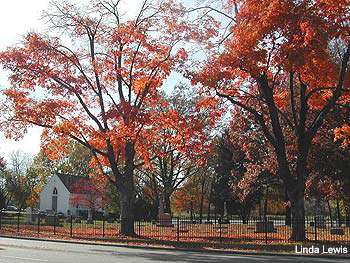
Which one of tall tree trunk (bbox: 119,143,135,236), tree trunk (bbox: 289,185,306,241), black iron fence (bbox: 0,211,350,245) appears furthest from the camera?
tall tree trunk (bbox: 119,143,135,236)

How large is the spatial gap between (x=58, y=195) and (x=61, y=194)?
2.72 feet

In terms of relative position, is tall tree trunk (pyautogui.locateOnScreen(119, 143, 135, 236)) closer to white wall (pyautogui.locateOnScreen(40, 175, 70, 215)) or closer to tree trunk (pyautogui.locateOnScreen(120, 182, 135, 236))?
tree trunk (pyautogui.locateOnScreen(120, 182, 135, 236))

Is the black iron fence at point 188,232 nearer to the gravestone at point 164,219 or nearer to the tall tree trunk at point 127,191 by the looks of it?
the gravestone at point 164,219

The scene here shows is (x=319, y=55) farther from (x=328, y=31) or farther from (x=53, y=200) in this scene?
(x=53, y=200)

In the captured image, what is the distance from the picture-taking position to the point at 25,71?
28.2 m

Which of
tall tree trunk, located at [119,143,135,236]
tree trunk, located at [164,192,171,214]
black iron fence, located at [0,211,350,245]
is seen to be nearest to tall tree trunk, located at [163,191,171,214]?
tree trunk, located at [164,192,171,214]

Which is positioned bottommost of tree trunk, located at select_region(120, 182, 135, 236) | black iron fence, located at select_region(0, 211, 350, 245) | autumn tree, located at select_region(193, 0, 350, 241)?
black iron fence, located at select_region(0, 211, 350, 245)

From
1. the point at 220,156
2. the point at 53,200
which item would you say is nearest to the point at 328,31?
the point at 220,156

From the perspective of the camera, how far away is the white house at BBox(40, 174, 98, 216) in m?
85.5

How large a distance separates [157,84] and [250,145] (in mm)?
15288

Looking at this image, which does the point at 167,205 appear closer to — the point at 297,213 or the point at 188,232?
the point at 188,232

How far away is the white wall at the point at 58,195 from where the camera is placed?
86.7 metres

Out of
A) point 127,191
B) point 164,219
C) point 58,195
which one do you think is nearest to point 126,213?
point 127,191

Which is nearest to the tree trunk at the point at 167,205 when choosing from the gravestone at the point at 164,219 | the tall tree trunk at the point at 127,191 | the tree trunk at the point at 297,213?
the gravestone at the point at 164,219
